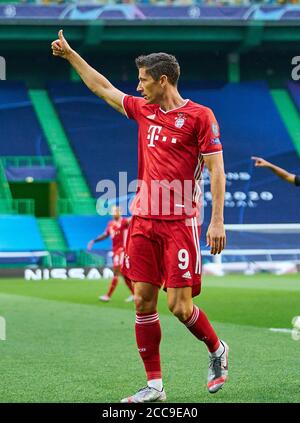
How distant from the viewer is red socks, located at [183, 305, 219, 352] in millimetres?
6941

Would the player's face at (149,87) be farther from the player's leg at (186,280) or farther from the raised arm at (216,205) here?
the player's leg at (186,280)

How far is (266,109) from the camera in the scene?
38.9 metres

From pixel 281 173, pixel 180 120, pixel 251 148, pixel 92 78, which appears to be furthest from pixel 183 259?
pixel 251 148

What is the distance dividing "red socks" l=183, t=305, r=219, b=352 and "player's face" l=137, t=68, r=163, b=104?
5.03 feet

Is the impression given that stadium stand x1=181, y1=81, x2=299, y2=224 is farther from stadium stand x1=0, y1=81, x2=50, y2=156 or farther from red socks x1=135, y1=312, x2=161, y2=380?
red socks x1=135, y1=312, x2=161, y2=380

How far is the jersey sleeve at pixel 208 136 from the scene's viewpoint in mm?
6680

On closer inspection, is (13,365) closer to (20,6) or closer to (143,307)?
(143,307)

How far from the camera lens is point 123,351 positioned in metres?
10.2

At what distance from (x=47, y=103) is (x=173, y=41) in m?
5.42

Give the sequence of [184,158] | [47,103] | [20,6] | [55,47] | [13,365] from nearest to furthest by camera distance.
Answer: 1. [184,158]
2. [55,47]
3. [13,365]
4. [20,6]
5. [47,103]

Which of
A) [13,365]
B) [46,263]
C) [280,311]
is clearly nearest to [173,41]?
[46,263]

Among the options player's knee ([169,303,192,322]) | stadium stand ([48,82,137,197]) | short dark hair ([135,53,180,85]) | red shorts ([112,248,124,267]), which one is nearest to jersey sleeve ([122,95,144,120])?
short dark hair ([135,53,180,85])

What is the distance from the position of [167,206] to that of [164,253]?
332mm

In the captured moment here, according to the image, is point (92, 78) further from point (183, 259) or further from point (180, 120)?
point (183, 259)
